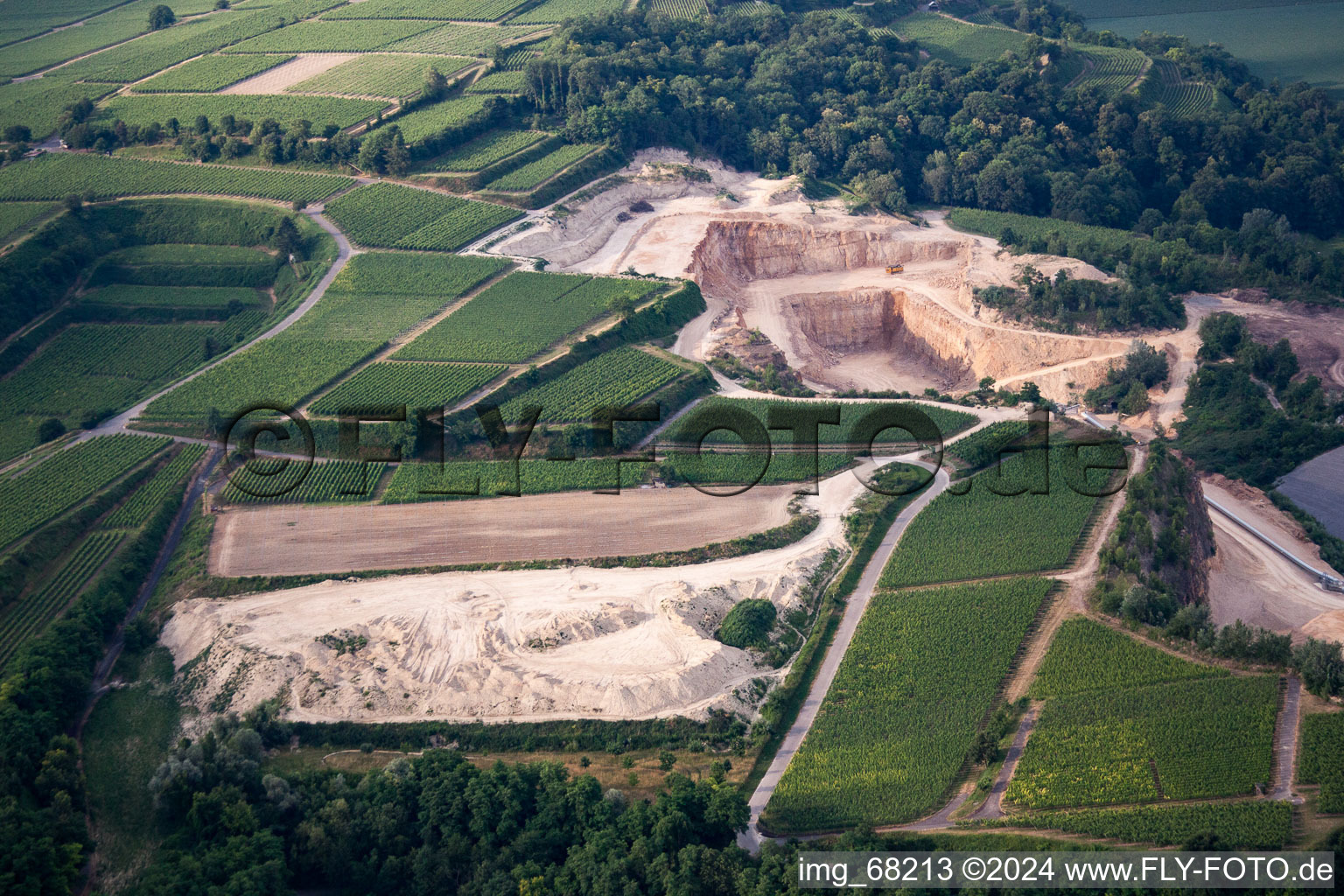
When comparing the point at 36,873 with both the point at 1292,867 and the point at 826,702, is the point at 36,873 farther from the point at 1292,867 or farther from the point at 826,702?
the point at 1292,867

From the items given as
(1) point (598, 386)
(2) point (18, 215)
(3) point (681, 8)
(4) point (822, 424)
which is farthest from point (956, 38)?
(2) point (18, 215)

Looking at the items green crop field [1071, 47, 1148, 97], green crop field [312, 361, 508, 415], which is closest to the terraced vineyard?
green crop field [312, 361, 508, 415]

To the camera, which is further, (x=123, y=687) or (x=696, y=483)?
(x=696, y=483)

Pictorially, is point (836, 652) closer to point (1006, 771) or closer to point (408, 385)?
point (1006, 771)

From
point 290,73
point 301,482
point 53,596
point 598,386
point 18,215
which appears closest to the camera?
point 53,596

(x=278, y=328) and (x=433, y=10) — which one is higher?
(x=433, y=10)

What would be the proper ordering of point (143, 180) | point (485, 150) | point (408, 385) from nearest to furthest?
point (408, 385), point (143, 180), point (485, 150)

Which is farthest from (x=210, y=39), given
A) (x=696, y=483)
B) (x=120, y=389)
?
(x=696, y=483)

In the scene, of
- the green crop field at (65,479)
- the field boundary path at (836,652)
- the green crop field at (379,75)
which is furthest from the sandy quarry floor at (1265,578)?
the green crop field at (379,75)
